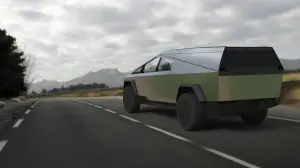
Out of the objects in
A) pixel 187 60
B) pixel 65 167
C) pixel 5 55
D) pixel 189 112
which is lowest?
pixel 65 167

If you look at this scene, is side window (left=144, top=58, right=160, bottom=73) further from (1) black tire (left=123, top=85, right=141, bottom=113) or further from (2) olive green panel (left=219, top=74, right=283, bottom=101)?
(2) olive green panel (left=219, top=74, right=283, bottom=101)

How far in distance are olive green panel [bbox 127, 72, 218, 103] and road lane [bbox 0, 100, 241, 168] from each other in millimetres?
1211

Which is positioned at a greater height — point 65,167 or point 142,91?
point 142,91

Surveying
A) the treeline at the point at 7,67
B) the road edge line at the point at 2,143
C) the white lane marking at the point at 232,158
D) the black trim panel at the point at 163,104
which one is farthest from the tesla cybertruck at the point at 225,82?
the treeline at the point at 7,67

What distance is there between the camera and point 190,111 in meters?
8.45

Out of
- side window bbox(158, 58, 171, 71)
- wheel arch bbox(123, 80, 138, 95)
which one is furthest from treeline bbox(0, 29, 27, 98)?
side window bbox(158, 58, 171, 71)

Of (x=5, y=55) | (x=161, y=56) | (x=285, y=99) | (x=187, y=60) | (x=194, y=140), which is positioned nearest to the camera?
(x=194, y=140)

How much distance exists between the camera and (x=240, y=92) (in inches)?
315

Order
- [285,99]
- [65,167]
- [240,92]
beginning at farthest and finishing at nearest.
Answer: [285,99] → [240,92] → [65,167]

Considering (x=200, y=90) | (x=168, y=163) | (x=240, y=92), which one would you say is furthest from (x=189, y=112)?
(x=168, y=163)

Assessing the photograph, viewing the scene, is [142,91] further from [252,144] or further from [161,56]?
[252,144]

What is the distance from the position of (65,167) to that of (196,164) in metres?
1.74

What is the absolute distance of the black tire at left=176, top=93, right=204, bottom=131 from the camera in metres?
8.27

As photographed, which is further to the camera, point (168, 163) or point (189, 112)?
point (189, 112)
